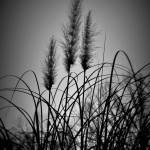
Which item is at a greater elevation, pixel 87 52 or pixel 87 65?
pixel 87 52

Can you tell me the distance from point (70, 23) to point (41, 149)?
152 centimetres

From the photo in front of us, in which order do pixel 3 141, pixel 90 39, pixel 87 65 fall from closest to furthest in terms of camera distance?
pixel 3 141 < pixel 87 65 < pixel 90 39

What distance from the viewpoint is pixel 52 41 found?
2330 millimetres

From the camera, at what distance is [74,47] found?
2094 millimetres

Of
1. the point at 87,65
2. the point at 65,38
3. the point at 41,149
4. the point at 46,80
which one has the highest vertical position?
the point at 65,38

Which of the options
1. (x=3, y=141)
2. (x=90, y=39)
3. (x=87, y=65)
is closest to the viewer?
(x=3, y=141)

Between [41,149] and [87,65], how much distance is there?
1.13m

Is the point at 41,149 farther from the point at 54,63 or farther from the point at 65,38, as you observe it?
the point at 65,38

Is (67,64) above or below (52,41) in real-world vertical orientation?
below

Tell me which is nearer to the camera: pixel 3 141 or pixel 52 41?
pixel 3 141

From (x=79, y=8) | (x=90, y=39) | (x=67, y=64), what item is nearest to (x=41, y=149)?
(x=67, y=64)

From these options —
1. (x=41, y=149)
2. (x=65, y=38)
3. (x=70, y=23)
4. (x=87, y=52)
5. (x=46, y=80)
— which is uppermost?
(x=70, y=23)

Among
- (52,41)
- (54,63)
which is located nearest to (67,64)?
(54,63)

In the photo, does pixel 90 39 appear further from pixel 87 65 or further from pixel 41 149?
pixel 41 149
